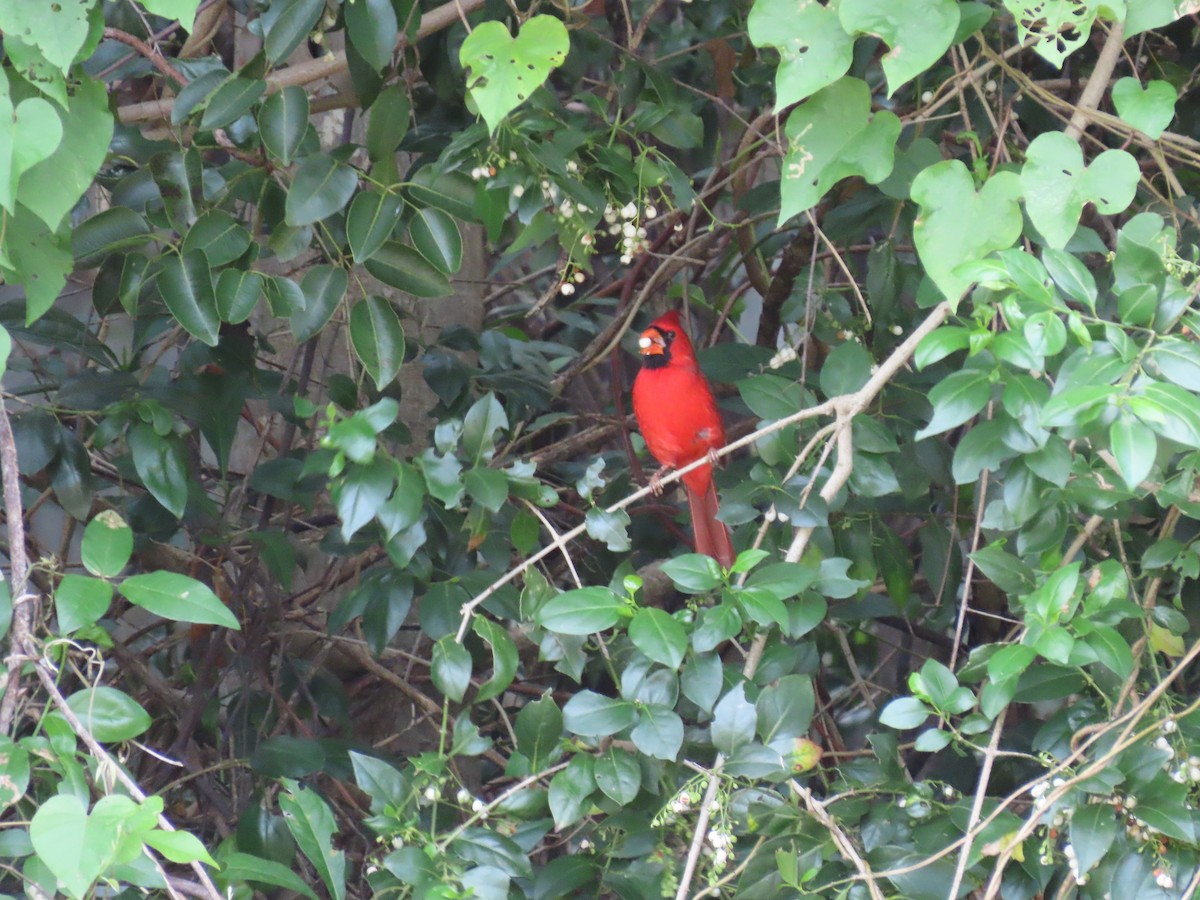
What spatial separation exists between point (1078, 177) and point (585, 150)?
0.95 m

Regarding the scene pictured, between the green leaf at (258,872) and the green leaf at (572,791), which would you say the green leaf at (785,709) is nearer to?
the green leaf at (572,791)

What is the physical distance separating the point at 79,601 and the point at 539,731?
634mm

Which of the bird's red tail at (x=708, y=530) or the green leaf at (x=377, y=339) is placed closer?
the green leaf at (x=377, y=339)

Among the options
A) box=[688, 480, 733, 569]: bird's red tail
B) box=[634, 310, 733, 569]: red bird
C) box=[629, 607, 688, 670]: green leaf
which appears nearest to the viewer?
box=[629, 607, 688, 670]: green leaf

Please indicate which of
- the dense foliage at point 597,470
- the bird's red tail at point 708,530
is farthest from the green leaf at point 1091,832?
the bird's red tail at point 708,530

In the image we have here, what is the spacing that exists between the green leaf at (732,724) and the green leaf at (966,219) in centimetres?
62

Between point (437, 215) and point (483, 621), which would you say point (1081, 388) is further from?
point (437, 215)

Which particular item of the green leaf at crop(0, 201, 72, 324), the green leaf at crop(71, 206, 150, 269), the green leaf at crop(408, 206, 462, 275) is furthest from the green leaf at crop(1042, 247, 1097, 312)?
the green leaf at crop(71, 206, 150, 269)

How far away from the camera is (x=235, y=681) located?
3.27 metres

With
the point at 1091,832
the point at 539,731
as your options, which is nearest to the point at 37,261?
the point at 539,731

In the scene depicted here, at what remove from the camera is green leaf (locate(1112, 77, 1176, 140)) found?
159 cm

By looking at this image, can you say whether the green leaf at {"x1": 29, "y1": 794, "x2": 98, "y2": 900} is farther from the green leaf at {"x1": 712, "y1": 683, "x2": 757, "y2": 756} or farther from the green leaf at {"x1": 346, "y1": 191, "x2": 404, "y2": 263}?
the green leaf at {"x1": 346, "y1": 191, "x2": 404, "y2": 263}

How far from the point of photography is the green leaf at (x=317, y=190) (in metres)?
2.05

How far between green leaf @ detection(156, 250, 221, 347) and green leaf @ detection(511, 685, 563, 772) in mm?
760
